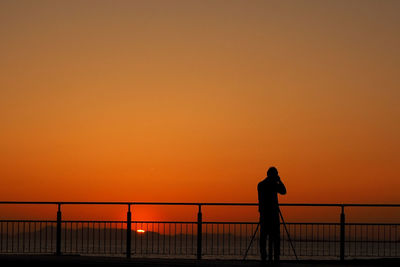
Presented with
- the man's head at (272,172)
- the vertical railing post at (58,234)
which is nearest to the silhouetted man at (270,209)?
the man's head at (272,172)

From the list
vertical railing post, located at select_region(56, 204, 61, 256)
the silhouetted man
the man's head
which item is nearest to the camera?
the man's head

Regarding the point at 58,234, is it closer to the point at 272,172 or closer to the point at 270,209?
the point at 270,209

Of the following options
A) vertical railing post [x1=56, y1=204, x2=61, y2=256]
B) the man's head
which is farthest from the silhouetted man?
vertical railing post [x1=56, y1=204, x2=61, y2=256]

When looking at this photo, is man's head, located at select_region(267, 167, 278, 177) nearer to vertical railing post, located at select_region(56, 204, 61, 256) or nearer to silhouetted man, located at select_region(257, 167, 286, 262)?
silhouetted man, located at select_region(257, 167, 286, 262)

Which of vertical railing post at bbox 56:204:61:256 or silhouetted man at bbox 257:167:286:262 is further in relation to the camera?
vertical railing post at bbox 56:204:61:256

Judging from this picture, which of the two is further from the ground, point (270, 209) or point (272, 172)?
point (272, 172)

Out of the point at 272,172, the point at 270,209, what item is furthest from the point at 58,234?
the point at 272,172

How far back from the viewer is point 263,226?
16.3 metres

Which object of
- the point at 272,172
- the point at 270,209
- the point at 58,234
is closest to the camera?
the point at 272,172

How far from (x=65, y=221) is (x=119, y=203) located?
61.8 inches

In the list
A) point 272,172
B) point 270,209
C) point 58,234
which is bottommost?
point 58,234

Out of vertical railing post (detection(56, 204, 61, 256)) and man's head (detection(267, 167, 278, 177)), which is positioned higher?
man's head (detection(267, 167, 278, 177))

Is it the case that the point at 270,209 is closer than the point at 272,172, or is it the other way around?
the point at 272,172

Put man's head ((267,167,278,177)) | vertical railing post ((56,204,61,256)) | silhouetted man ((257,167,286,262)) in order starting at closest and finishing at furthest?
man's head ((267,167,278,177)), silhouetted man ((257,167,286,262)), vertical railing post ((56,204,61,256))
